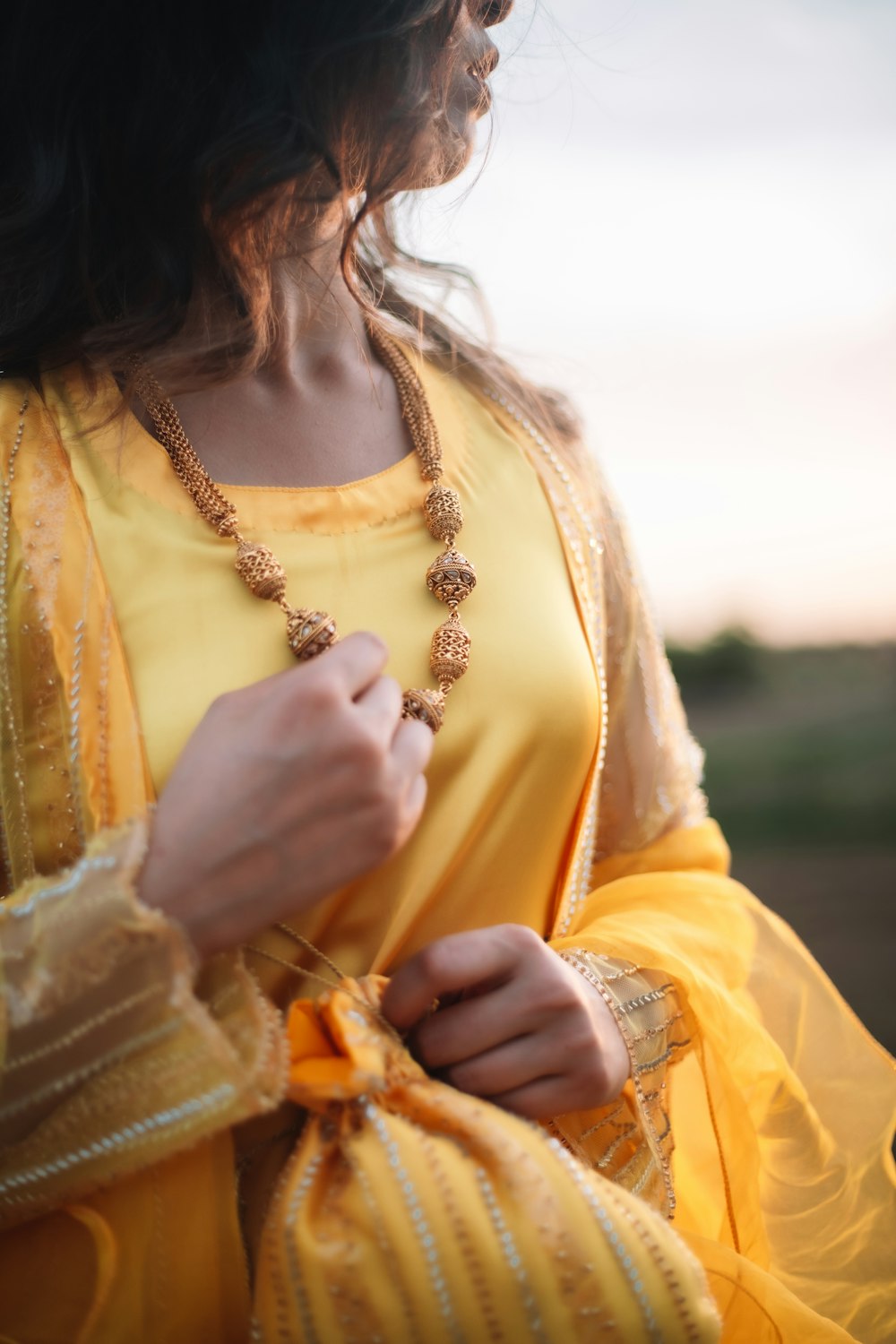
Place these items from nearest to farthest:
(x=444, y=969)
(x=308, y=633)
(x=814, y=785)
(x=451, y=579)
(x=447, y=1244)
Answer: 1. (x=447, y=1244)
2. (x=444, y=969)
3. (x=308, y=633)
4. (x=451, y=579)
5. (x=814, y=785)

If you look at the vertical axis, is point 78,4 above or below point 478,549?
above

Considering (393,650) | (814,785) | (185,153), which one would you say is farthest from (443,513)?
(814,785)

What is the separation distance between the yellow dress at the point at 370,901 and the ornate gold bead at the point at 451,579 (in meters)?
0.02

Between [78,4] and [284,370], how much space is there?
1.41ft

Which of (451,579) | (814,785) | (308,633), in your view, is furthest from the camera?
(814,785)

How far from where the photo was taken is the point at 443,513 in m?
1.20

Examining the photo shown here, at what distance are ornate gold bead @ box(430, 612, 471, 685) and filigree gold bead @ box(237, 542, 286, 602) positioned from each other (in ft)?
0.58

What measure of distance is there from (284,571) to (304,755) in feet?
1.07

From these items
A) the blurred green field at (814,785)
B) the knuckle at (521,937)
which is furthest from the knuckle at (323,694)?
the blurred green field at (814,785)

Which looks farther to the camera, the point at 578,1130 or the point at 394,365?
the point at 394,365

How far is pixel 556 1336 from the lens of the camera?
2.61 feet

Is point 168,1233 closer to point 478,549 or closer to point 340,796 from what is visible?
point 340,796

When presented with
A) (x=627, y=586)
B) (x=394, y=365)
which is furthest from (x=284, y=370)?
(x=627, y=586)

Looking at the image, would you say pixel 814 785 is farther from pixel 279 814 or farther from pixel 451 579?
pixel 279 814
